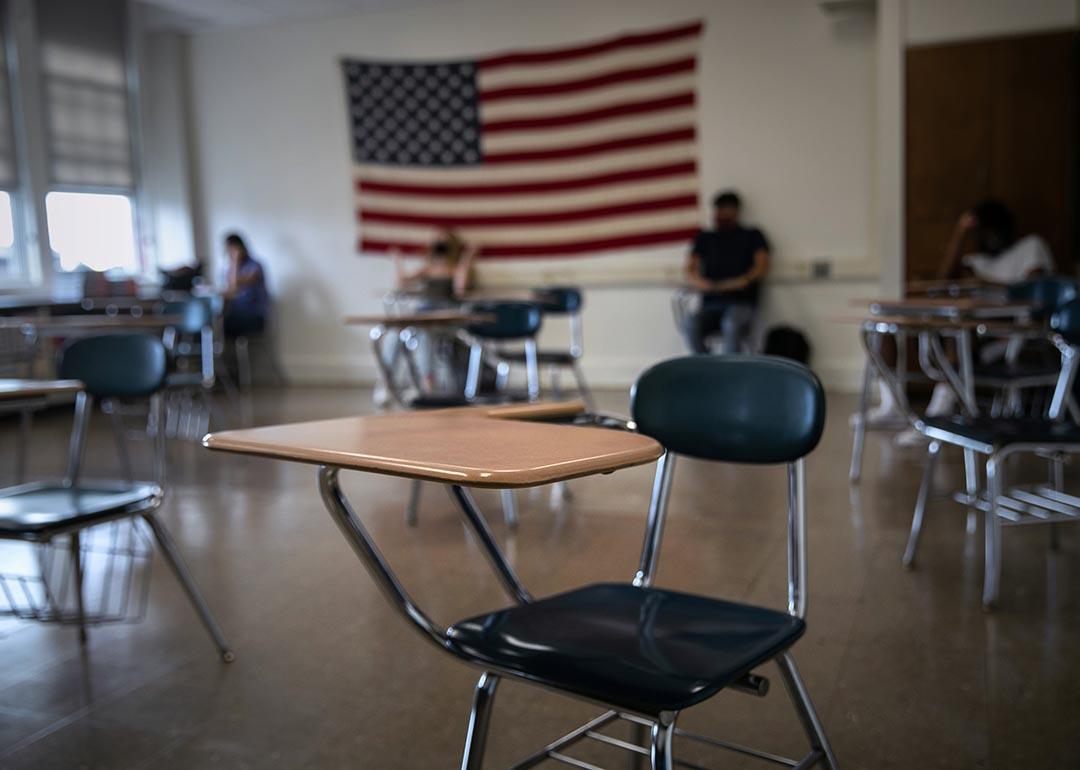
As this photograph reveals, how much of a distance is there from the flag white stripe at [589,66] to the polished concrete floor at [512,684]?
4.42 m

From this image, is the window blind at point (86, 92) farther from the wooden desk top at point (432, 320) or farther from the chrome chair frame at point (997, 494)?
the chrome chair frame at point (997, 494)

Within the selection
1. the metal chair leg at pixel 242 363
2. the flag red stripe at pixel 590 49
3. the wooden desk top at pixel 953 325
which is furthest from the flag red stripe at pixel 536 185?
the wooden desk top at pixel 953 325

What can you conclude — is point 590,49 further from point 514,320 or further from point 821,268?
point 514,320

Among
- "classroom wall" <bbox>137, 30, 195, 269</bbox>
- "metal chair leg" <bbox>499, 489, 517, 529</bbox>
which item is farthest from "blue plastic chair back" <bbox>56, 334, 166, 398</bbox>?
"classroom wall" <bbox>137, 30, 195, 269</bbox>

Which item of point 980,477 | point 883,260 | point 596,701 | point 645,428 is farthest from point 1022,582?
point 883,260

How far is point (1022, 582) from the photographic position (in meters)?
2.86

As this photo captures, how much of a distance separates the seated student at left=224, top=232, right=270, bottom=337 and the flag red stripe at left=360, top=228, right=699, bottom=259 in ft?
3.05

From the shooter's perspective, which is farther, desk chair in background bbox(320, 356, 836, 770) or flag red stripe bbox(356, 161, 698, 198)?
flag red stripe bbox(356, 161, 698, 198)

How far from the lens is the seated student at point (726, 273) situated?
273 inches

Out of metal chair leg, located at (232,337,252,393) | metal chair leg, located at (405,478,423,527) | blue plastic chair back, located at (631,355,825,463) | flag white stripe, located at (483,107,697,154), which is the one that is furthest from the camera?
metal chair leg, located at (232,337,252,393)

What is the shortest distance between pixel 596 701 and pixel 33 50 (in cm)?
801

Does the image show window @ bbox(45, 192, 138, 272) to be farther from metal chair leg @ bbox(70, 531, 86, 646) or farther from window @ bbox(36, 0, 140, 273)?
metal chair leg @ bbox(70, 531, 86, 646)

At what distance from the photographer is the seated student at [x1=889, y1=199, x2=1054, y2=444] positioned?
18.6 feet

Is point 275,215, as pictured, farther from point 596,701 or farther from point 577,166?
point 596,701
